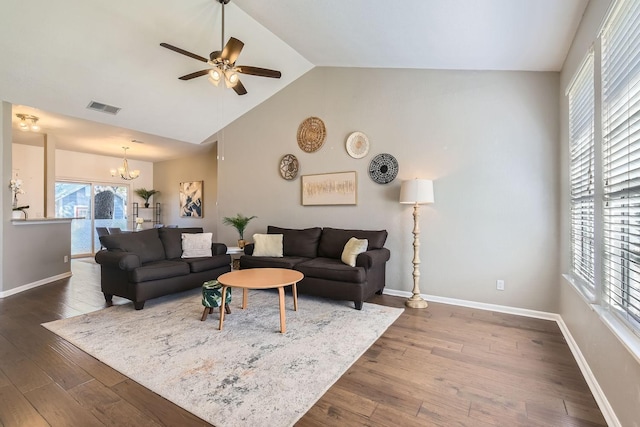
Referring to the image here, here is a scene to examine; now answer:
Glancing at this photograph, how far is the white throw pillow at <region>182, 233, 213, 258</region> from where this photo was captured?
441 centimetres

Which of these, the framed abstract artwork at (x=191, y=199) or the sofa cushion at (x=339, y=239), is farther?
the framed abstract artwork at (x=191, y=199)

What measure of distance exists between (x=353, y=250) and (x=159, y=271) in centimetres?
238

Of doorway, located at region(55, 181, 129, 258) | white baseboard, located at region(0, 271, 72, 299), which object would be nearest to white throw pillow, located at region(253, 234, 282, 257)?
white baseboard, located at region(0, 271, 72, 299)

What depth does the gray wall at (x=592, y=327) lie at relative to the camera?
4.92ft

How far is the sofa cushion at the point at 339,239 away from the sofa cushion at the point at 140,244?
234 centimetres

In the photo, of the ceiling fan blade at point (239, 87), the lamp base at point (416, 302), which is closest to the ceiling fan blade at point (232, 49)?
the ceiling fan blade at point (239, 87)

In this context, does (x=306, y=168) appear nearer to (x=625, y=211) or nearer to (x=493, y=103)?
(x=493, y=103)

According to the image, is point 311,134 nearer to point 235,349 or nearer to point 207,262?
point 207,262

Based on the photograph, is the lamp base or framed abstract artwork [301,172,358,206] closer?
the lamp base

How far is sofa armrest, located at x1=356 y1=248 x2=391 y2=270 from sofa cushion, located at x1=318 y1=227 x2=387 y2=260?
0.61 ft

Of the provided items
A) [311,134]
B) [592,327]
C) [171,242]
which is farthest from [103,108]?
[592,327]

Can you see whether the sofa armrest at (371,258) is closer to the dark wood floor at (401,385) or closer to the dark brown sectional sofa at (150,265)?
the dark wood floor at (401,385)

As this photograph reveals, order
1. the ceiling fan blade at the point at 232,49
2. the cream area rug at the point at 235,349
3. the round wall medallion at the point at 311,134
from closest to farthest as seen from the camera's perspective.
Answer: the cream area rug at the point at 235,349, the ceiling fan blade at the point at 232,49, the round wall medallion at the point at 311,134

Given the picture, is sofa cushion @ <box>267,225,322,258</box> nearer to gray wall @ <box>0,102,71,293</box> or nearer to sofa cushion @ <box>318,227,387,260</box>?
sofa cushion @ <box>318,227,387,260</box>
